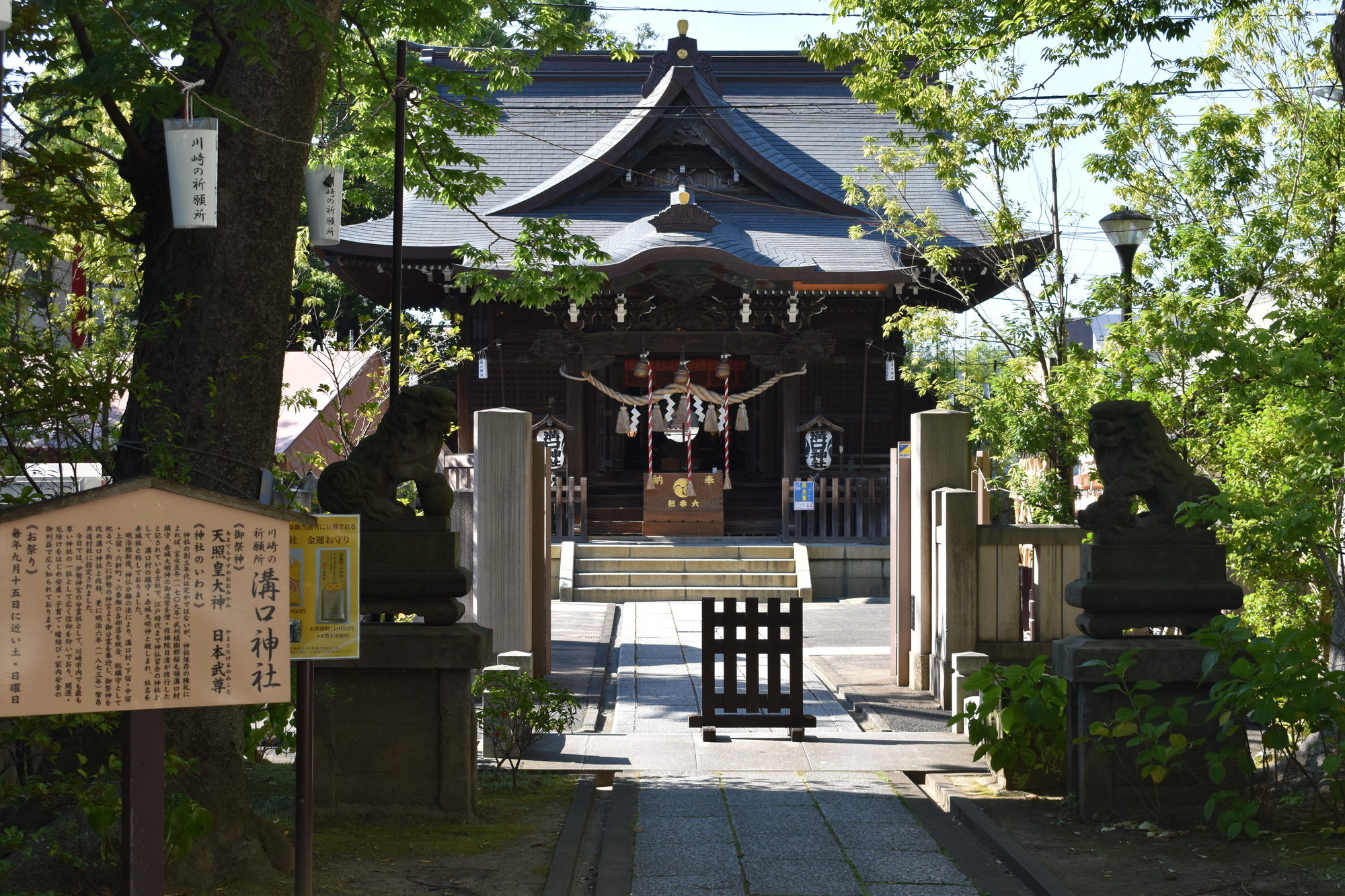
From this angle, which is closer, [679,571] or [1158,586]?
[1158,586]

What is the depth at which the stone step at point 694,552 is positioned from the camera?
1802 centimetres

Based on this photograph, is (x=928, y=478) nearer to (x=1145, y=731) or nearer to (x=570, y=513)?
(x=1145, y=731)

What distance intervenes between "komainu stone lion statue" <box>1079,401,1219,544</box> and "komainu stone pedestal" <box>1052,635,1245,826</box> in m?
0.52

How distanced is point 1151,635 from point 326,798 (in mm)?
4094

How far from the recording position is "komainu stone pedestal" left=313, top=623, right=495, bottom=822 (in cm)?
579

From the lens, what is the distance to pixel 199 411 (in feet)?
16.5

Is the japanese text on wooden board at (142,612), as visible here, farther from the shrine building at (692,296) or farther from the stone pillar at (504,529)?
the shrine building at (692,296)

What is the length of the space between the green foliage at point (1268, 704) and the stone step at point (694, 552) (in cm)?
1230

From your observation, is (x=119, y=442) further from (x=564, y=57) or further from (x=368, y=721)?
(x=564, y=57)

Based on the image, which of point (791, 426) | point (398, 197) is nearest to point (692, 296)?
point (791, 426)

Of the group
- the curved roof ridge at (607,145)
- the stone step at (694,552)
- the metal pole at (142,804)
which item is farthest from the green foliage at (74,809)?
the curved roof ridge at (607,145)

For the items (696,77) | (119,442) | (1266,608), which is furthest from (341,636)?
(696,77)

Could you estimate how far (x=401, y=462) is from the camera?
233 inches

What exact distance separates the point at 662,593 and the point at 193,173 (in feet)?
41.5
